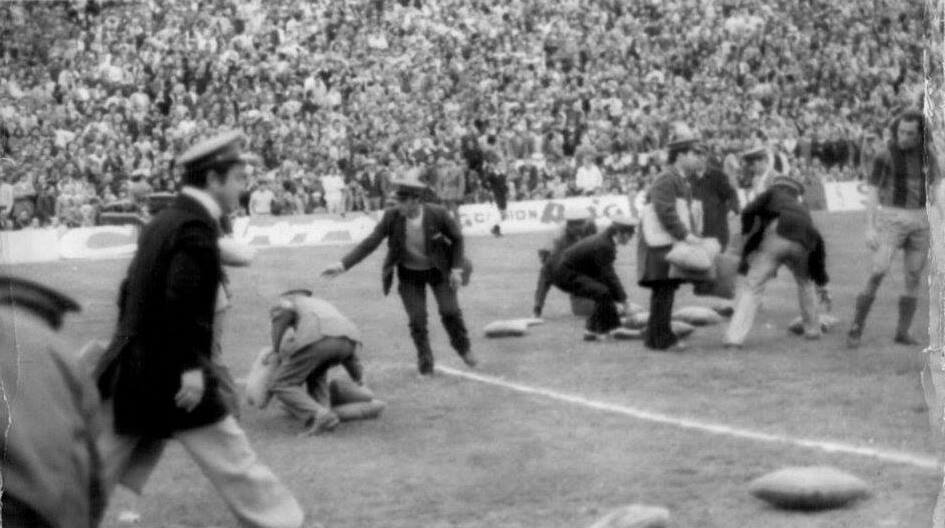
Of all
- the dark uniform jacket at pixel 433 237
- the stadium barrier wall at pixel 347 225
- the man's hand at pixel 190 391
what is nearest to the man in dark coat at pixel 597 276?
the dark uniform jacket at pixel 433 237

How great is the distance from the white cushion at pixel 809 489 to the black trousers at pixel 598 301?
6.46 m

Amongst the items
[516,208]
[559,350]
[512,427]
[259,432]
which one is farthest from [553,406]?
[516,208]

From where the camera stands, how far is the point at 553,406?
33.2ft

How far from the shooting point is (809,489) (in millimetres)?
6797

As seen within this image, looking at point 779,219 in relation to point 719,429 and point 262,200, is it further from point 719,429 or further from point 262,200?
point 262,200

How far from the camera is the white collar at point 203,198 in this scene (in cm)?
604

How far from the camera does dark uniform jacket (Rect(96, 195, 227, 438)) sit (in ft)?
19.4

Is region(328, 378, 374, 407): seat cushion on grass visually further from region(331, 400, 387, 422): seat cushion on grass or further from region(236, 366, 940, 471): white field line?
region(236, 366, 940, 471): white field line

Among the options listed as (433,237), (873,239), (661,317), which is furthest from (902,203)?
(433,237)

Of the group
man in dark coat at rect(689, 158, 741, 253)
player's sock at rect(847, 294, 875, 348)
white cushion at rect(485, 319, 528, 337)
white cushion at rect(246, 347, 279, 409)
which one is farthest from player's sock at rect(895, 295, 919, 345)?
white cushion at rect(246, 347, 279, 409)

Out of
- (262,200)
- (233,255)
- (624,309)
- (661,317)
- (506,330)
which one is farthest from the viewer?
(262,200)

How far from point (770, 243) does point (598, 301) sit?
1.93 metres

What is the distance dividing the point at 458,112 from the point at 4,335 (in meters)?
27.4

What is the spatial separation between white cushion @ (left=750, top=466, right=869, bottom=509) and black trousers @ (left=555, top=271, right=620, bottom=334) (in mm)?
6463
